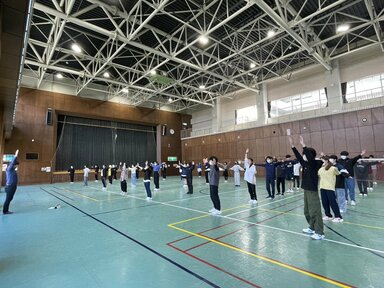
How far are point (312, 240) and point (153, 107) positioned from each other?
28.0 metres

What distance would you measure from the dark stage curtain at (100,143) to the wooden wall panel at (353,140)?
23.4 metres

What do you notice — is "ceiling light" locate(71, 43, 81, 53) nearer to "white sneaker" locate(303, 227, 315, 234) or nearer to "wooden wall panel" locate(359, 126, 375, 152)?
"white sneaker" locate(303, 227, 315, 234)

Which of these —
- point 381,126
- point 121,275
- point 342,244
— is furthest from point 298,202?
point 381,126

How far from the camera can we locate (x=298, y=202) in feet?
27.6

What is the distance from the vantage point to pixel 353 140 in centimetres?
1711

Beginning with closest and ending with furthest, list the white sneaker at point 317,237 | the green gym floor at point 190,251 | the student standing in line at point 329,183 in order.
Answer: the green gym floor at point 190,251
the white sneaker at point 317,237
the student standing in line at point 329,183

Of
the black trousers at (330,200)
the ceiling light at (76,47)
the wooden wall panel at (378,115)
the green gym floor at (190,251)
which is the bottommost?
the green gym floor at (190,251)

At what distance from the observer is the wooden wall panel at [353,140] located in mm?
16878

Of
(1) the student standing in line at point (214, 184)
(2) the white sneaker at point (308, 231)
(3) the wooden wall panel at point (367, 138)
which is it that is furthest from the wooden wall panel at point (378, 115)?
(2) the white sneaker at point (308, 231)

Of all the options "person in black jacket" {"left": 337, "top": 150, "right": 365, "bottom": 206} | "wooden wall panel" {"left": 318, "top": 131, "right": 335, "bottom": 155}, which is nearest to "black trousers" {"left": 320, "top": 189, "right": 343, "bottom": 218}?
→ "person in black jacket" {"left": 337, "top": 150, "right": 365, "bottom": 206}

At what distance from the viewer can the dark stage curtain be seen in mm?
23922

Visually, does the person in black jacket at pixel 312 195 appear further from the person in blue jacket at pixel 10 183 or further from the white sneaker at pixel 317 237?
the person in blue jacket at pixel 10 183

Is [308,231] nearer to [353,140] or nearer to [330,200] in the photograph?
[330,200]

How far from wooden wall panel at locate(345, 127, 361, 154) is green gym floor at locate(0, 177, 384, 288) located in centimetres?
1279
